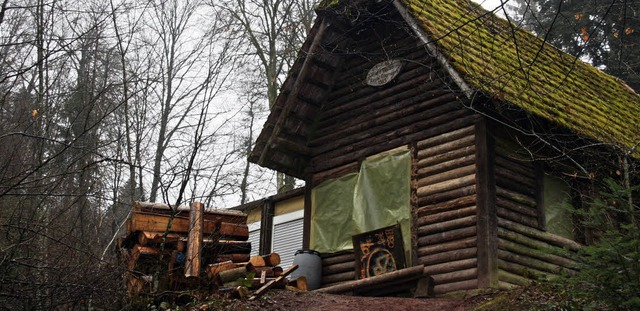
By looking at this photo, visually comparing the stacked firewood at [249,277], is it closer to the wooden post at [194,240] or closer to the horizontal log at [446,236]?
the wooden post at [194,240]

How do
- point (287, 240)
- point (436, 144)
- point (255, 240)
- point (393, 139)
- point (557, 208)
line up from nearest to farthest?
point (436, 144)
point (557, 208)
point (393, 139)
point (287, 240)
point (255, 240)

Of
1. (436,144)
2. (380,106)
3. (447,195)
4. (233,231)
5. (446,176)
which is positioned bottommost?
(233,231)

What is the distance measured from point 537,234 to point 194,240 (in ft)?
18.8

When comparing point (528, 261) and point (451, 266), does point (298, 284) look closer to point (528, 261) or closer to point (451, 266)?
point (451, 266)

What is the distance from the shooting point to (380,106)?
47.8ft

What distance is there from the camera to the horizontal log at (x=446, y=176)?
12.7 meters

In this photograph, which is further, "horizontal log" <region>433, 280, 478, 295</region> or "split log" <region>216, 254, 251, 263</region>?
"split log" <region>216, 254, 251, 263</region>

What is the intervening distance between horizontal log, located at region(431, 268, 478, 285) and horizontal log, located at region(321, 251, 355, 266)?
2.05m

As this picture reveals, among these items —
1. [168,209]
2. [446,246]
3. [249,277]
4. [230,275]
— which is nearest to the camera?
[249,277]

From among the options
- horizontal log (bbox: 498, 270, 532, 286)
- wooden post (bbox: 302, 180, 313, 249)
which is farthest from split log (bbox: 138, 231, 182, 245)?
horizontal log (bbox: 498, 270, 532, 286)

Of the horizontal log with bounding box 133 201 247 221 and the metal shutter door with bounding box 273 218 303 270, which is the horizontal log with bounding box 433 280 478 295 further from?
the metal shutter door with bounding box 273 218 303 270

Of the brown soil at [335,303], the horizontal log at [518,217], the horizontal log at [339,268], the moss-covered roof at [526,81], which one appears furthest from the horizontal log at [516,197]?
the horizontal log at [339,268]

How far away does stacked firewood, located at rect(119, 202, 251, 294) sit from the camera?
38.5ft

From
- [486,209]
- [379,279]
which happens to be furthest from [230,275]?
[486,209]
